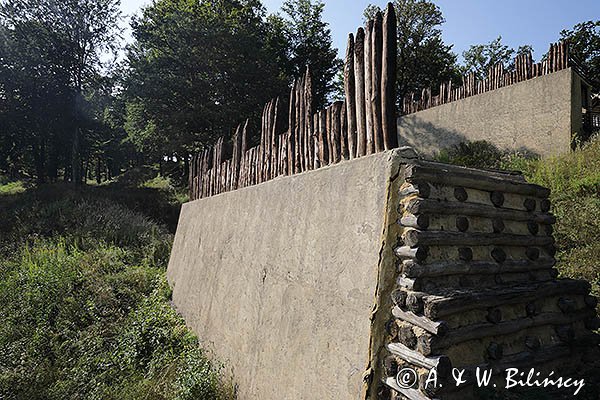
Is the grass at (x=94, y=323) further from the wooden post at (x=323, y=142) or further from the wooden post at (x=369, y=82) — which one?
the wooden post at (x=369, y=82)

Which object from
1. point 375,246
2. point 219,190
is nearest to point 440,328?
point 375,246

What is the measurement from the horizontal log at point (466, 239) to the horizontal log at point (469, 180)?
30cm

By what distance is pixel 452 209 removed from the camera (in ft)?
6.64

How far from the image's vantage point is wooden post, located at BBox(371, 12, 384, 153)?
93.2 inches

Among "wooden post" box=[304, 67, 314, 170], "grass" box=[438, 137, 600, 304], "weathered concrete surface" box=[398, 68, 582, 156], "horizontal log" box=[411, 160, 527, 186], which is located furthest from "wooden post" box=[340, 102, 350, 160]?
"weathered concrete surface" box=[398, 68, 582, 156]

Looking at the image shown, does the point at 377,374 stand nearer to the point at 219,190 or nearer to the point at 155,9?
the point at 219,190

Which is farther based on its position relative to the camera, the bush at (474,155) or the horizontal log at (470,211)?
the bush at (474,155)

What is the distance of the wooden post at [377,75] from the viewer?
2.37 metres

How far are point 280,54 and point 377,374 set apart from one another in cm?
2631

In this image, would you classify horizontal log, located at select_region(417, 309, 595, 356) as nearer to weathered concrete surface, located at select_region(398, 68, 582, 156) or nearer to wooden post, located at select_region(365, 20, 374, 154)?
wooden post, located at select_region(365, 20, 374, 154)

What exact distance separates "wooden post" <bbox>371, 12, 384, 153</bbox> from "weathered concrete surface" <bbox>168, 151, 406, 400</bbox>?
22 cm

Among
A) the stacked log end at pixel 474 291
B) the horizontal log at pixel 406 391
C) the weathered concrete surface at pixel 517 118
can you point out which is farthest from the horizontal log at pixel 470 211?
the weathered concrete surface at pixel 517 118

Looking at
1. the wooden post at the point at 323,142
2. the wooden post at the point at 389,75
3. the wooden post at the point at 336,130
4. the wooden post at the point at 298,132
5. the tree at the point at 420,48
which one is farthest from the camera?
the tree at the point at 420,48

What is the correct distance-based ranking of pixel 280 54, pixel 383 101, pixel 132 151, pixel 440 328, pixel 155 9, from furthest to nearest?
pixel 132 151 → pixel 280 54 → pixel 155 9 → pixel 383 101 → pixel 440 328
